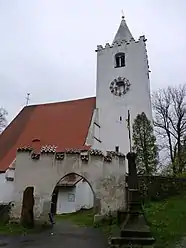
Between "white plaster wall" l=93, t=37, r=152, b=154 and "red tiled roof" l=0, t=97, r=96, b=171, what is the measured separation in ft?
4.63

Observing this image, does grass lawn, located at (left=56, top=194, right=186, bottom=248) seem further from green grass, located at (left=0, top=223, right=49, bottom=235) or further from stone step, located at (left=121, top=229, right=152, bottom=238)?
green grass, located at (left=0, top=223, right=49, bottom=235)

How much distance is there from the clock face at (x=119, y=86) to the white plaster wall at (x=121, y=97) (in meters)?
0.31

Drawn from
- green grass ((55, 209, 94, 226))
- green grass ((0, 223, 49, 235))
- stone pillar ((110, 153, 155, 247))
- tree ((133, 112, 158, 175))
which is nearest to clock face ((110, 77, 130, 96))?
tree ((133, 112, 158, 175))

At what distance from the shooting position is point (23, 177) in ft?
44.1

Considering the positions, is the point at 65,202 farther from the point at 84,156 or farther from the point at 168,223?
the point at 168,223

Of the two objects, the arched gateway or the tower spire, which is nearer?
the arched gateway

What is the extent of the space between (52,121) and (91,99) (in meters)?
4.45

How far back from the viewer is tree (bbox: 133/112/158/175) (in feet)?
66.1

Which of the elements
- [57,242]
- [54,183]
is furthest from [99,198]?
[57,242]

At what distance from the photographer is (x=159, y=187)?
1764 centimetres

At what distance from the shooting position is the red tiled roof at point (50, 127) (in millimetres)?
22016

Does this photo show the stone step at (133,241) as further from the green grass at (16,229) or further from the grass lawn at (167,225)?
the green grass at (16,229)

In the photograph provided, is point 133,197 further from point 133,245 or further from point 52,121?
point 52,121

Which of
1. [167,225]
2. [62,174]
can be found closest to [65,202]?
[62,174]
